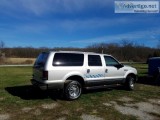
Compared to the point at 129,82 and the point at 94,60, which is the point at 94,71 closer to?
the point at 94,60

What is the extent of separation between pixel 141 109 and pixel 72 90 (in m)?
2.75

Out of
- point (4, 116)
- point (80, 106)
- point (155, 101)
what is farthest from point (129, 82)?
point (4, 116)

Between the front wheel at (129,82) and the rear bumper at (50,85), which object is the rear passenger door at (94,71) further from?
the front wheel at (129,82)

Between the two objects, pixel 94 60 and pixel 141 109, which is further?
pixel 94 60

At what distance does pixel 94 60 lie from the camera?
10.1 m

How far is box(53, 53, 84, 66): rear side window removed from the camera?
8.81m

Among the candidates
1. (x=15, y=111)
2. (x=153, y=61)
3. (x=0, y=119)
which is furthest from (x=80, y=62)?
(x=153, y=61)

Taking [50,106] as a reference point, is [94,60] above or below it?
above

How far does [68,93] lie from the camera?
905cm

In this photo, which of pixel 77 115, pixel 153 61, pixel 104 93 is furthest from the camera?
pixel 153 61

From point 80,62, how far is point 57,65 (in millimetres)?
1192

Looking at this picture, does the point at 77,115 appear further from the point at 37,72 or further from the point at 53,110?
the point at 37,72

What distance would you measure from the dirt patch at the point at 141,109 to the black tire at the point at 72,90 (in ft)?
4.32

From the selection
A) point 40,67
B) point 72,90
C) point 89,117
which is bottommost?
point 89,117
